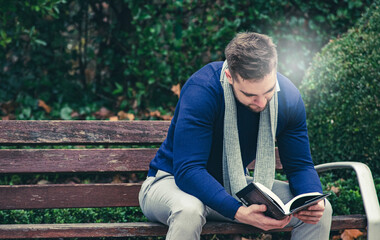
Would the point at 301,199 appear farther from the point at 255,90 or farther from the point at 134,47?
the point at 134,47

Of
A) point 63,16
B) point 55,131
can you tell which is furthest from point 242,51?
point 63,16

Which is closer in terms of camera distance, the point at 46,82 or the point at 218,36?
the point at 218,36

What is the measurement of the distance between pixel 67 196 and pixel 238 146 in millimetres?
1139

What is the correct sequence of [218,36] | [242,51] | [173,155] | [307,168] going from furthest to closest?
[218,36]
[307,168]
[173,155]
[242,51]

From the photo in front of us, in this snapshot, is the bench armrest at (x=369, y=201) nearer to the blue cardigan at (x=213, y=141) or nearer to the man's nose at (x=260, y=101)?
the blue cardigan at (x=213, y=141)

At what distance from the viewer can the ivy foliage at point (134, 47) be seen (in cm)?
471

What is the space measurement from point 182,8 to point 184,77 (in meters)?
→ 0.71

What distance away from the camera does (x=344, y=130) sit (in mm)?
3559

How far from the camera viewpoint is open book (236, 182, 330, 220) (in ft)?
7.11

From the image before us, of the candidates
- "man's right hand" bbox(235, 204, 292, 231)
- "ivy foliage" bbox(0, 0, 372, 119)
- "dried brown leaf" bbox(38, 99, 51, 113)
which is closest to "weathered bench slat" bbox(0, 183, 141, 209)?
"man's right hand" bbox(235, 204, 292, 231)

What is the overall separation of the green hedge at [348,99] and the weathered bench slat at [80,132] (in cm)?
132

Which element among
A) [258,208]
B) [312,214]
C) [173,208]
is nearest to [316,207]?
[312,214]

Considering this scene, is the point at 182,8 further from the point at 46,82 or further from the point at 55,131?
the point at 55,131

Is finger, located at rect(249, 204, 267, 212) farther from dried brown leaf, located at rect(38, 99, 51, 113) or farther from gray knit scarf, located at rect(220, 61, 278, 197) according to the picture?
dried brown leaf, located at rect(38, 99, 51, 113)
